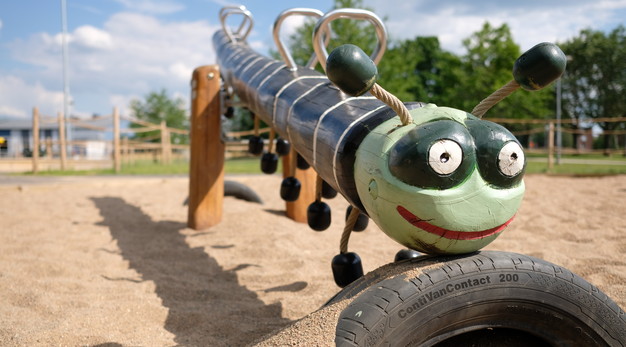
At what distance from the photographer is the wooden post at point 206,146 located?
4.28m

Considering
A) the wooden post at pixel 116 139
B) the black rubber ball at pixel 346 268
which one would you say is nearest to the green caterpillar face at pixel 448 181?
the black rubber ball at pixel 346 268

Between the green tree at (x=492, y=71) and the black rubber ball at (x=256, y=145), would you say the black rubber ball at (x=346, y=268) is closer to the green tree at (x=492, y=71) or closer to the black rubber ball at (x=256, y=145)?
the black rubber ball at (x=256, y=145)

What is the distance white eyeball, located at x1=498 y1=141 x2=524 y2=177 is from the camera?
43.0 inches

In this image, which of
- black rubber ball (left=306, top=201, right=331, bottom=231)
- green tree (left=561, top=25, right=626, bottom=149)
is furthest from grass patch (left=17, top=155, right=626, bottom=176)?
green tree (left=561, top=25, right=626, bottom=149)

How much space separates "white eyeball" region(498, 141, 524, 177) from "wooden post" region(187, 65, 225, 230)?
3447 millimetres

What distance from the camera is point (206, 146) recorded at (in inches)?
171

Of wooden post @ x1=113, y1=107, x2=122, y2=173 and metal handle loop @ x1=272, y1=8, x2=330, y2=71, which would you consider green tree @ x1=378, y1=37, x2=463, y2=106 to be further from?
metal handle loop @ x1=272, y1=8, x2=330, y2=71

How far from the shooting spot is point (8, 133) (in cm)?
4522

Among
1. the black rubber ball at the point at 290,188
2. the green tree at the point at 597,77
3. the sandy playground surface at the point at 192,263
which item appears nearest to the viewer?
the sandy playground surface at the point at 192,263

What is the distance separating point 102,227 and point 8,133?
49.0 metres

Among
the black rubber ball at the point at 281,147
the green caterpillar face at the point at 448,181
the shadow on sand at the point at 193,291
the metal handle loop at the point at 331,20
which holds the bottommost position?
the shadow on sand at the point at 193,291

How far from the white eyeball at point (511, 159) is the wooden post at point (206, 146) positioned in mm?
3447

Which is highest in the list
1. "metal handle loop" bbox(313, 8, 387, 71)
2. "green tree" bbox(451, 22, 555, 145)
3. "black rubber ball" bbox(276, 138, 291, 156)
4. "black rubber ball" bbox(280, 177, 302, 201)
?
"green tree" bbox(451, 22, 555, 145)

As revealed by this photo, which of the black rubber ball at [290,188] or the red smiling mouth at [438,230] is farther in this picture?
the black rubber ball at [290,188]
